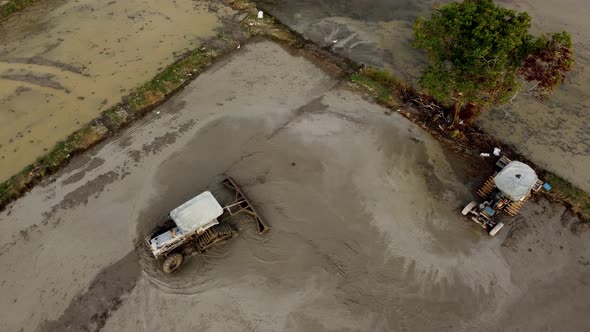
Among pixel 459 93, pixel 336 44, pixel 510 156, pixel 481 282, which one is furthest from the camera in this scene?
pixel 336 44

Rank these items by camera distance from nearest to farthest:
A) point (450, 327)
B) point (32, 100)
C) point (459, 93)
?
point (450, 327)
point (459, 93)
point (32, 100)

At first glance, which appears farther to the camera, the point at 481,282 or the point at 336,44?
the point at 336,44

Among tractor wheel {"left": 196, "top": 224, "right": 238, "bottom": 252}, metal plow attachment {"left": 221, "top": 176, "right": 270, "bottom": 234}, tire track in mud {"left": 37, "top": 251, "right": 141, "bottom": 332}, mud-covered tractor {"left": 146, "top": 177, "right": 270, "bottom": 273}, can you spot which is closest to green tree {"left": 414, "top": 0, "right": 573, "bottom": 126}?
metal plow attachment {"left": 221, "top": 176, "right": 270, "bottom": 234}

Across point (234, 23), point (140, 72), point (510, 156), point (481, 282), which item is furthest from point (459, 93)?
point (140, 72)

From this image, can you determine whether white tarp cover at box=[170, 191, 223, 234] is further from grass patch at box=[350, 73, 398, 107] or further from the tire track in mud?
grass patch at box=[350, 73, 398, 107]

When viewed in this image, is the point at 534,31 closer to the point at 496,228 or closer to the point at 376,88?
the point at 376,88

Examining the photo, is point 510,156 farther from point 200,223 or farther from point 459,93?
point 200,223
